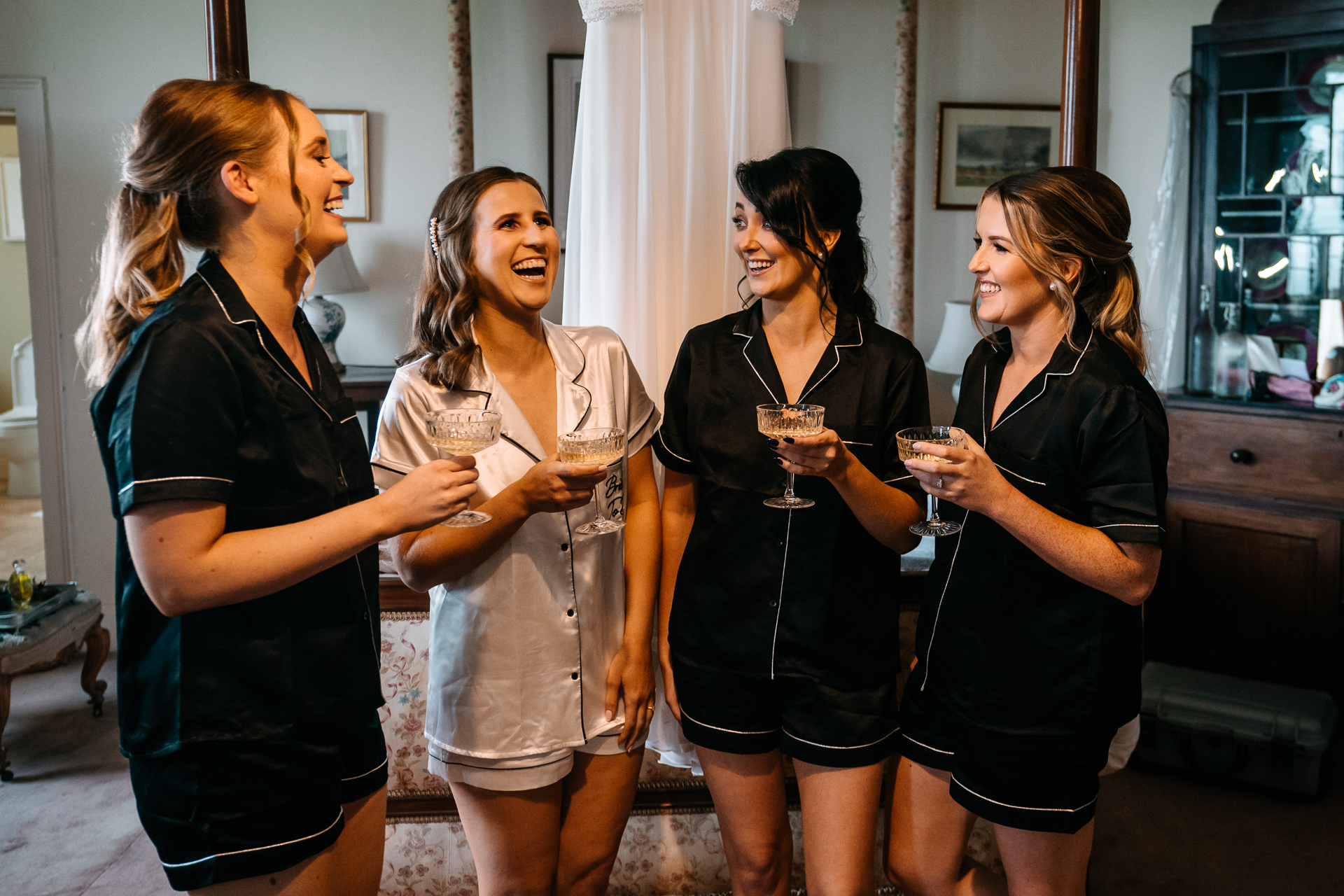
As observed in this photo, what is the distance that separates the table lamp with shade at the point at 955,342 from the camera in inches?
173

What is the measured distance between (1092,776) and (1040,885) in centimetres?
20

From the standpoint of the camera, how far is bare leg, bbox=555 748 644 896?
176 centimetres

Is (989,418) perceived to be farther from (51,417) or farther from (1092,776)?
(51,417)

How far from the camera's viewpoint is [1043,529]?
150 centimetres

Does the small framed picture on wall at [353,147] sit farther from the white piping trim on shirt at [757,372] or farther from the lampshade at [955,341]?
the white piping trim on shirt at [757,372]

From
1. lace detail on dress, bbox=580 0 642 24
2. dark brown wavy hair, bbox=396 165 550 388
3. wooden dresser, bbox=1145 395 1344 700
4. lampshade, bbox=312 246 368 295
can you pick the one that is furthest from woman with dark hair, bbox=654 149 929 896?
lampshade, bbox=312 246 368 295

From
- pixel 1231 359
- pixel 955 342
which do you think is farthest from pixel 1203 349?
pixel 955 342

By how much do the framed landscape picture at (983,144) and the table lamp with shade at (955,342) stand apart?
0.66 metres

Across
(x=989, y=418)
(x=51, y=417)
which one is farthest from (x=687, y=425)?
(x=51, y=417)

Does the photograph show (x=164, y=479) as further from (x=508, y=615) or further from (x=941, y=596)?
(x=941, y=596)

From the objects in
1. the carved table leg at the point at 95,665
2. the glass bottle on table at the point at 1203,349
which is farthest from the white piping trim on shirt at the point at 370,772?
the glass bottle on table at the point at 1203,349

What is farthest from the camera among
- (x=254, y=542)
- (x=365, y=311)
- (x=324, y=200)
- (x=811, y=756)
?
(x=365, y=311)

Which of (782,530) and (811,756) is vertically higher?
(782,530)

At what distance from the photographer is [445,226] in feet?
5.80
